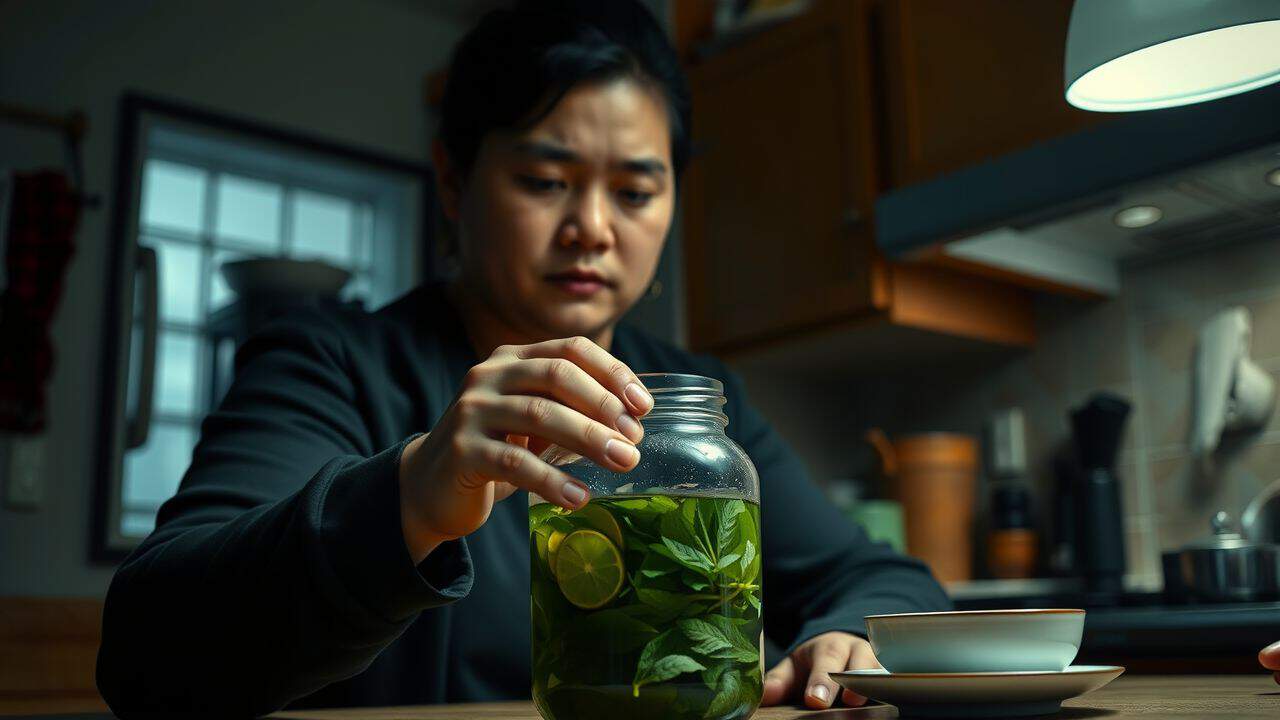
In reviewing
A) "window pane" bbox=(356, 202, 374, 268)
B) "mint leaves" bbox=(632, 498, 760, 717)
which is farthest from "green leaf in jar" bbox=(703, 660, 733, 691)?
"window pane" bbox=(356, 202, 374, 268)

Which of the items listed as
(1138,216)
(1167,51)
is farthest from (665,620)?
(1138,216)

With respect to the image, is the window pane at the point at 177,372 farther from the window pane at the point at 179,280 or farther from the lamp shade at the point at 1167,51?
the lamp shade at the point at 1167,51

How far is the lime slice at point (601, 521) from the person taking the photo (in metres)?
0.55

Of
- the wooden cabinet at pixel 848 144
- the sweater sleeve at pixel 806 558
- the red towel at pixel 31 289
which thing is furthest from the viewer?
the red towel at pixel 31 289

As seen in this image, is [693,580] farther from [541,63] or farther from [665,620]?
[541,63]

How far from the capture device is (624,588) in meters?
0.54

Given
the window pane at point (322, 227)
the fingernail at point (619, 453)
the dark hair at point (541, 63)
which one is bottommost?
the fingernail at point (619, 453)

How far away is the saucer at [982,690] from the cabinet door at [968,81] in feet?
4.60

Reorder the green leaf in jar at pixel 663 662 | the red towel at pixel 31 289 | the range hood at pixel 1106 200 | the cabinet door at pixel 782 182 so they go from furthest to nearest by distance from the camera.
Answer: the red towel at pixel 31 289 < the cabinet door at pixel 782 182 < the range hood at pixel 1106 200 < the green leaf in jar at pixel 663 662

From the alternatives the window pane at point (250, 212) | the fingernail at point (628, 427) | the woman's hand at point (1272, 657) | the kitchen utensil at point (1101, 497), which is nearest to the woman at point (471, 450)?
the fingernail at point (628, 427)

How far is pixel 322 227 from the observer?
3.42m

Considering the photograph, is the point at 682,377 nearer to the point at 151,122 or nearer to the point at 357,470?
the point at 357,470

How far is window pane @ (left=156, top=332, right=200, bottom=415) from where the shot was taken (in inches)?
120

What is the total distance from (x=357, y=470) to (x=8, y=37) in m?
2.66
